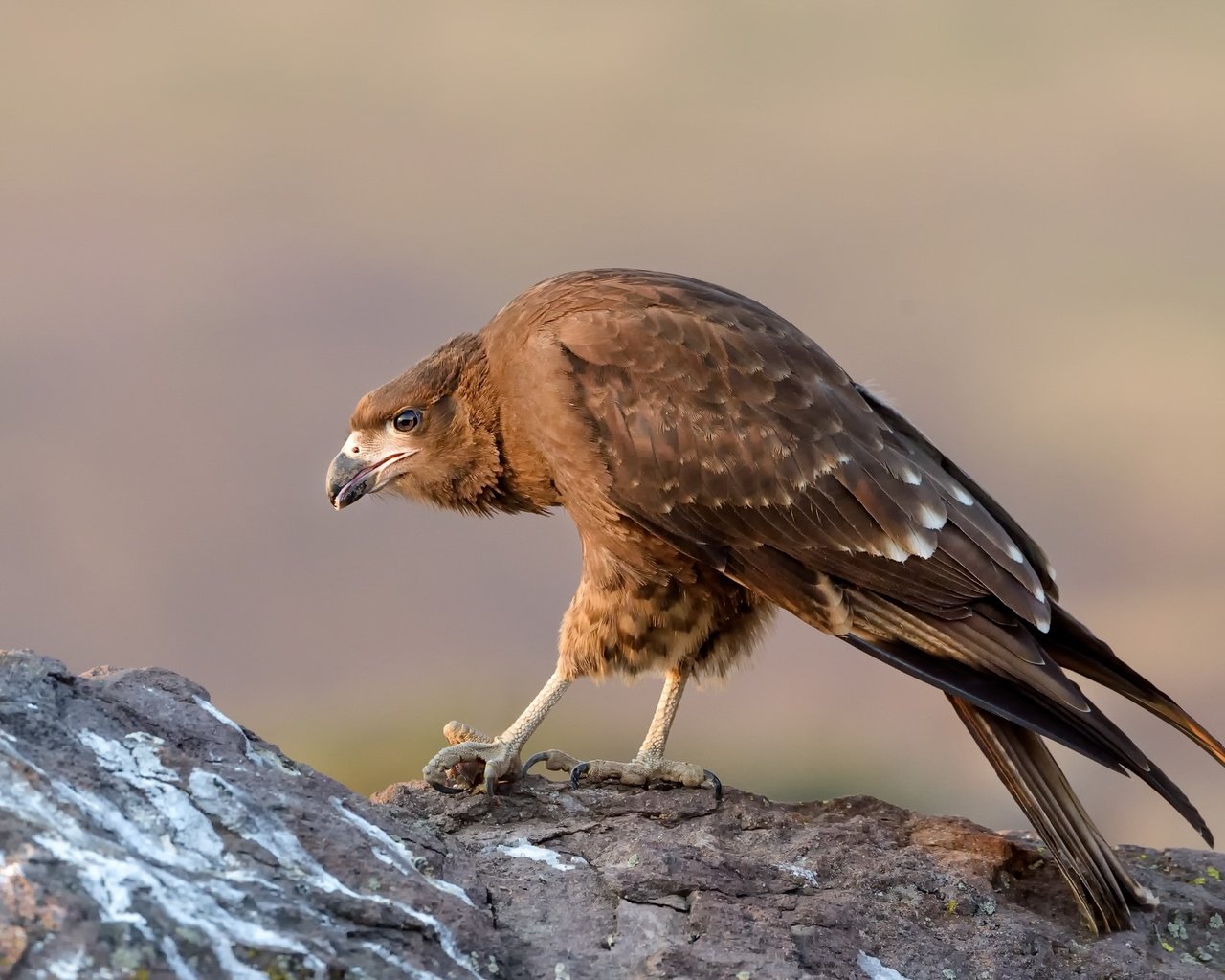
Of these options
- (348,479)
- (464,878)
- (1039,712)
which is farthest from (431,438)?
(1039,712)

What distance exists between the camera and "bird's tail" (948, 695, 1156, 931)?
417 centimetres

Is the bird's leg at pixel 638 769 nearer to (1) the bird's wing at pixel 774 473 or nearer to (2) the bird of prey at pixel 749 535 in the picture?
(2) the bird of prey at pixel 749 535

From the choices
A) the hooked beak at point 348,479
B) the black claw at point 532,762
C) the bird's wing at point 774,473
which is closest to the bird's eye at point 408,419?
the hooked beak at point 348,479

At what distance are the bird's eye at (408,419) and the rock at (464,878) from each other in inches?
53.2

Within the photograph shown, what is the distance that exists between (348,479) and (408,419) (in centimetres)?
35

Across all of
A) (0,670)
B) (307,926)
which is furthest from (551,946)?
(0,670)

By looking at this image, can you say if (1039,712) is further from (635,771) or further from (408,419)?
(408,419)

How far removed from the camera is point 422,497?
5215 mm

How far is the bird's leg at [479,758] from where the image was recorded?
14.5ft

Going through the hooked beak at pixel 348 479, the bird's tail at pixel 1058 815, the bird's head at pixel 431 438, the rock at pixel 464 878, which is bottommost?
the rock at pixel 464 878

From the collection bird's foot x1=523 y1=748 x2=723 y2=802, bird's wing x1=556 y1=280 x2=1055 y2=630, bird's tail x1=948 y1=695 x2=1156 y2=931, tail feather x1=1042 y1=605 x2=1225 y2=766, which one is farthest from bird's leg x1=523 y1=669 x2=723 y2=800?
tail feather x1=1042 y1=605 x2=1225 y2=766

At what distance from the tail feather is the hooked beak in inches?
99.1

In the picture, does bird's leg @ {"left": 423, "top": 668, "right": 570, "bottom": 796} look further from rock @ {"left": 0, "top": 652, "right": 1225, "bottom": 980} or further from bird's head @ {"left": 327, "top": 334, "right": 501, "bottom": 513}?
bird's head @ {"left": 327, "top": 334, "right": 501, "bottom": 513}

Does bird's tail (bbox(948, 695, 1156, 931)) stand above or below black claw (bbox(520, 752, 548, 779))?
above
